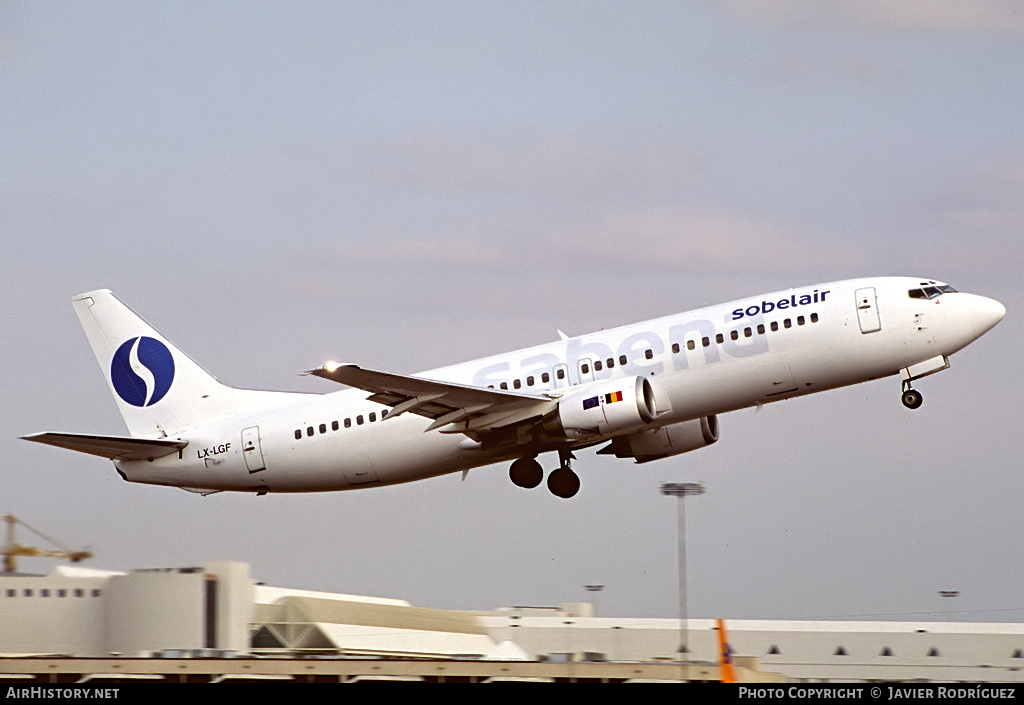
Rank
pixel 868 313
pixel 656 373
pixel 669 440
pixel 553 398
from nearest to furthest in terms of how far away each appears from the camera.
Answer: pixel 868 313
pixel 656 373
pixel 553 398
pixel 669 440

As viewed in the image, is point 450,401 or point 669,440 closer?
point 450,401

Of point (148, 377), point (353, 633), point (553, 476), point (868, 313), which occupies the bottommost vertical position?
point (353, 633)

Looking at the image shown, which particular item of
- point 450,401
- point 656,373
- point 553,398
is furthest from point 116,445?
point 656,373

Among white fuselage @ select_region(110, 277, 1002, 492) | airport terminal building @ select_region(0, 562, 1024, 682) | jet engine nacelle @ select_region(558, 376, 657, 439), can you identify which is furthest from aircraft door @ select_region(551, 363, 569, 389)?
airport terminal building @ select_region(0, 562, 1024, 682)

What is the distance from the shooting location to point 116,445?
44438 mm

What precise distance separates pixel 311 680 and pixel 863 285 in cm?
2460

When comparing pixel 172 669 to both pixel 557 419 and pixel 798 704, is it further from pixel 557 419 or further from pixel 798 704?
pixel 798 704

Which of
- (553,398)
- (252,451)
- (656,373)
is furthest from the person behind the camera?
(252,451)

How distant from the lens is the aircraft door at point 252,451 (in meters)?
44.5

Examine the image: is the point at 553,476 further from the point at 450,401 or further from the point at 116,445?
the point at 116,445

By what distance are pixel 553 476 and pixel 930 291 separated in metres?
13.6

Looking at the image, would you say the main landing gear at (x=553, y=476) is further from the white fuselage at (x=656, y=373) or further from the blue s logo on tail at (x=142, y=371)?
the blue s logo on tail at (x=142, y=371)

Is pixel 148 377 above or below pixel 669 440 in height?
above

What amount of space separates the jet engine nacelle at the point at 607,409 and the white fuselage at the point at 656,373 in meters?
0.65
